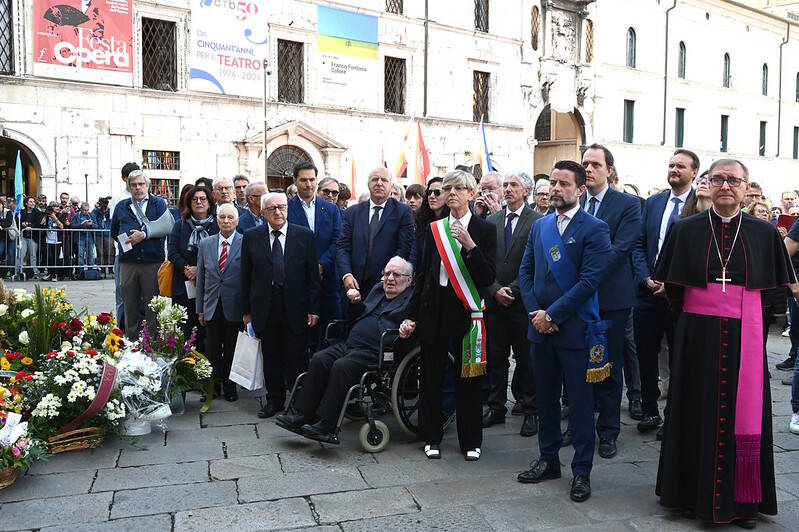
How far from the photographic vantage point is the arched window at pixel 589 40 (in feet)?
104

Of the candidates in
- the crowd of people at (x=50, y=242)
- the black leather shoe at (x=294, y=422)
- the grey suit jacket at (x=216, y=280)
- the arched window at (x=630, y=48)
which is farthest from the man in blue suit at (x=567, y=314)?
the arched window at (x=630, y=48)

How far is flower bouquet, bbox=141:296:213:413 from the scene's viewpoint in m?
6.33

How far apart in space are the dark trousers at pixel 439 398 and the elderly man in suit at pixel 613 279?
0.89m

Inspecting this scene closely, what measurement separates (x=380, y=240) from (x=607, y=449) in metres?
2.68

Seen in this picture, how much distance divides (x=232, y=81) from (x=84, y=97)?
4034 mm

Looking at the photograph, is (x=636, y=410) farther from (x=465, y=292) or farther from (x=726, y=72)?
(x=726, y=72)

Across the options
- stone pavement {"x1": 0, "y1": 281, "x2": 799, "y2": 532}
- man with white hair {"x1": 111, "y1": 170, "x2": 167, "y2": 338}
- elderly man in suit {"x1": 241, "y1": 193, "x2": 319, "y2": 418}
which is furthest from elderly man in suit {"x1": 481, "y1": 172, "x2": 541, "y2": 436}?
man with white hair {"x1": 111, "y1": 170, "x2": 167, "y2": 338}

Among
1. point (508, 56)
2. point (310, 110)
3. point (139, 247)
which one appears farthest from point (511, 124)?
point (139, 247)

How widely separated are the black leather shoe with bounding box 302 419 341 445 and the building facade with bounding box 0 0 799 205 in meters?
14.7

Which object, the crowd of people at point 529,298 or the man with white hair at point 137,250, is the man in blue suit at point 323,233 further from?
the man with white hair at point 137,250

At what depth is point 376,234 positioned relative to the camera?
6.89m

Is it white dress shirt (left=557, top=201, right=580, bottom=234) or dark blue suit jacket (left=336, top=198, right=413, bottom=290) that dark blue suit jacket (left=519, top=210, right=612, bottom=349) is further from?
dark blue suit jacket (left=336, top=198, right=413, bottom=290)

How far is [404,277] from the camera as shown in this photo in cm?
601

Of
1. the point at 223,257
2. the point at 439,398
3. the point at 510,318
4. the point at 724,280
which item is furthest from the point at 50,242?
the point at 724,280
